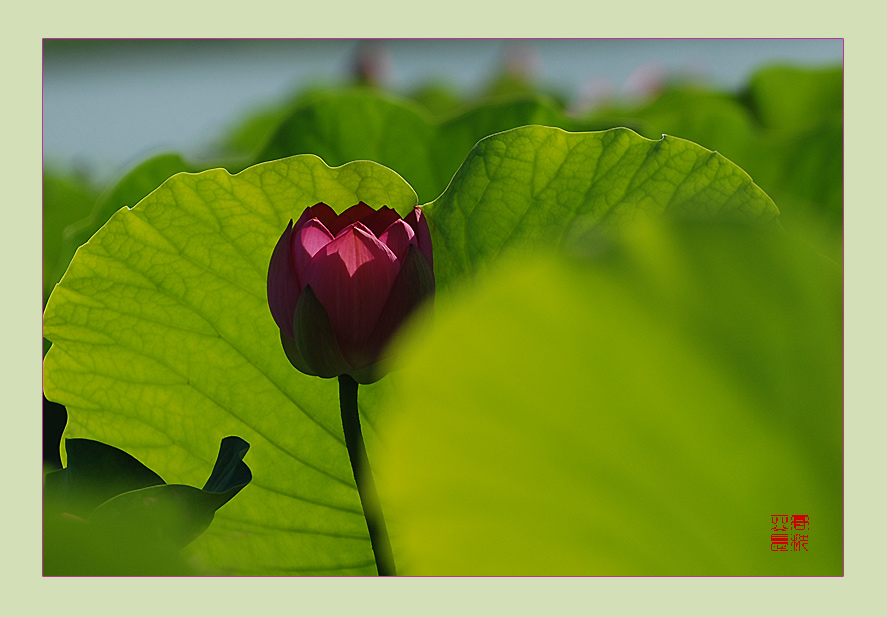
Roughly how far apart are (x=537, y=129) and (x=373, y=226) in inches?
4.2

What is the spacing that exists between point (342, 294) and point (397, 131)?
28cm

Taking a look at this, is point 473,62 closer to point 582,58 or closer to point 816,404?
point 582,58

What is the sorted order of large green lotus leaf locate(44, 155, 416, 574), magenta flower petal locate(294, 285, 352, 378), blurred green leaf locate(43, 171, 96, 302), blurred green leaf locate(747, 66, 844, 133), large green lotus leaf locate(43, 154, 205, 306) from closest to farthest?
magenta flower petal locate(294, 285, 352, 378)
large green lotus leaf locate(44, 155, 416, 574)
large green lotus leaf locate(43, 154, 205, 306)
blurred green leaf locate(43, 171, 96, 302)
blurred green leaf locate(747, 66, 844, 133)

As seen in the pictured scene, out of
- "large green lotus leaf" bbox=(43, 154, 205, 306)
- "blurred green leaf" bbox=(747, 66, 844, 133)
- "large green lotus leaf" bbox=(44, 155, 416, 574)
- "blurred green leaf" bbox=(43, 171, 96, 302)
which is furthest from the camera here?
"blurred green leaf" bbox=(747, 66, 844, 133)

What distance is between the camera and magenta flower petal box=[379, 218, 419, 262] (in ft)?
1.18

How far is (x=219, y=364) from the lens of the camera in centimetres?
46

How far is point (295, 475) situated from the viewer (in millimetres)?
461

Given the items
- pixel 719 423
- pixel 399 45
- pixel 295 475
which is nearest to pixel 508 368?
pixel 719 423

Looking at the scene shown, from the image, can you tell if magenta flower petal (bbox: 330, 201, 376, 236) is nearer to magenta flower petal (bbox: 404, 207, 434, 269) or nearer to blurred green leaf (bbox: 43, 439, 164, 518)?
magenta flower petal (bbox: 404, 207, 434, 269)

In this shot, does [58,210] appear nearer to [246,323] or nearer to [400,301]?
[246,323]

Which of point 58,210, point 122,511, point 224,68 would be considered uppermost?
point 224,68

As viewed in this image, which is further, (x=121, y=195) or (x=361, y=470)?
(x=121, y=195)

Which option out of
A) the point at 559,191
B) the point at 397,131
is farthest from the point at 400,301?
the point at 397,131

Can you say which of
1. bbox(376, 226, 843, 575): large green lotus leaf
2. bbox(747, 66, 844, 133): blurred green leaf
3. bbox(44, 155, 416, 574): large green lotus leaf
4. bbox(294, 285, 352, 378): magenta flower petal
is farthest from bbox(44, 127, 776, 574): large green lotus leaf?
bbox(747, 66, 844, 133): blurred green leaf
